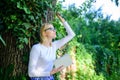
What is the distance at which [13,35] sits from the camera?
525 cm

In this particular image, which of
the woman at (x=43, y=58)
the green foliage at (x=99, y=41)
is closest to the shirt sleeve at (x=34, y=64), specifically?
the woman at (x=43, y=58)

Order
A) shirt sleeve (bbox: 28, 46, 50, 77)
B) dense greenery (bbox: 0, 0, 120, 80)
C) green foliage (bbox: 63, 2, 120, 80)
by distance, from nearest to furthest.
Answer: shirt sleeve (bbox: 28, 46, 50, 77) < dense greenery (bbox: 0, 0, 120, 80) < green foliage (bbox: 63, 2, 120, 80)

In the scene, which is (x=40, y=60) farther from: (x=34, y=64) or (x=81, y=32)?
(x=81, y=32)

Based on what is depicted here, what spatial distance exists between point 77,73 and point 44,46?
6164 mm

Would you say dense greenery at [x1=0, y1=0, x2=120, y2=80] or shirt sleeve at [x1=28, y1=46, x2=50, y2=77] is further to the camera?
dense greenery at [x1=0, y1=0, x2=120, y2=80]

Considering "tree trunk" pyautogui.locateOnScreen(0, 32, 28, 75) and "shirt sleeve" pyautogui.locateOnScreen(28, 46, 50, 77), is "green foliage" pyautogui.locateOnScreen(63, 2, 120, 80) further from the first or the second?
"shirt sleeve" pyautogui.locateOnScreen(28, 46, 50, 77)

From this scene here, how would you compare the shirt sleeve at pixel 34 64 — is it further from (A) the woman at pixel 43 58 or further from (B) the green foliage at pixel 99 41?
(B) the green foliage at pixel 99 41

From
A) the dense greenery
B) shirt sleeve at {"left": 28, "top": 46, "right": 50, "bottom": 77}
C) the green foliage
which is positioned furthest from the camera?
the green foliage

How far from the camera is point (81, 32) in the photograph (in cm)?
1914

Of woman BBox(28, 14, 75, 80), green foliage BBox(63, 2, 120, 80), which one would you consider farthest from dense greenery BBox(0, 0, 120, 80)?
woman BBox(28, 14, 75, 80)

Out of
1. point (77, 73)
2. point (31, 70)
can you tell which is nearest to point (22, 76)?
point (31, 70)

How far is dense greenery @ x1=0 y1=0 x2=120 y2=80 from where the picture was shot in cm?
522

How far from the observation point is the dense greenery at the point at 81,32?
5.22 meters

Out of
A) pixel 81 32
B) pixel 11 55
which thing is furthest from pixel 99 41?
pixel 11 55
